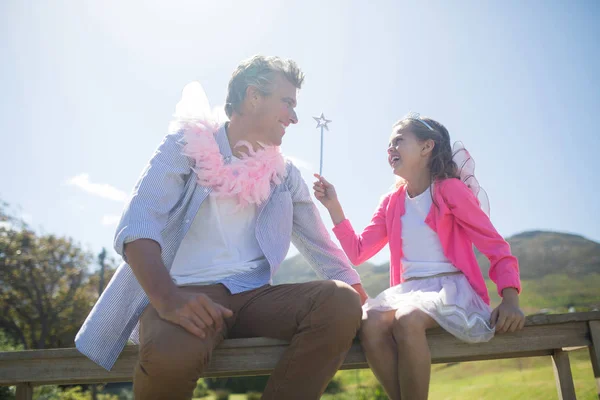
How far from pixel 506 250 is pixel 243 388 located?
36.8ft

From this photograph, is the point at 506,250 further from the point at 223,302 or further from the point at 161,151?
the point at 161,151

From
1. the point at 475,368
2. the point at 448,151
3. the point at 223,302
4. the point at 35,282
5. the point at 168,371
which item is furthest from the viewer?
the point at 35,282

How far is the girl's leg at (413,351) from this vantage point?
1753 mm

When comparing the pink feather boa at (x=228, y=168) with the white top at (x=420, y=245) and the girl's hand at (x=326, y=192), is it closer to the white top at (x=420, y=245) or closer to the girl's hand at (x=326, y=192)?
the girl's hand at (x=326, y=192)

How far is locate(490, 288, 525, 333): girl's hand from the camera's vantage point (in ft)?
6.32

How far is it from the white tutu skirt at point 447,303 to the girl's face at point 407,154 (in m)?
0.62

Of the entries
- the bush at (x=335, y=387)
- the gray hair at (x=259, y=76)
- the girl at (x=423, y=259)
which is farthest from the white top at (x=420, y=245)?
the bush at (x=335, y=387)

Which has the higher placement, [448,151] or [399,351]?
[448,151]

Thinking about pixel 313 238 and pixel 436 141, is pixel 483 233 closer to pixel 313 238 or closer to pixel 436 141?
pixel 436 141

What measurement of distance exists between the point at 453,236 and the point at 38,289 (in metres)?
18.1

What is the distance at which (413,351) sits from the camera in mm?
1809

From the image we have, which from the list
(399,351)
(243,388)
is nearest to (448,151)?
(399,351)

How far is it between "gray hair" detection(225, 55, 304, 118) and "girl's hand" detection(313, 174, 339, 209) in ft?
1.76

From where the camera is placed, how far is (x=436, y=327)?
1953mm
